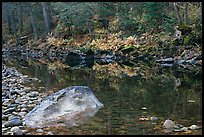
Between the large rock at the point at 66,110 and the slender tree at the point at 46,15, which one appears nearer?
the large rock at the point at 66,110

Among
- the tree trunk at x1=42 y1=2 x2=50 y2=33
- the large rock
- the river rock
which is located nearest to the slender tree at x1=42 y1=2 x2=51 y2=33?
the tree trunk at x1=42 y1=2 x2=50 y2=33

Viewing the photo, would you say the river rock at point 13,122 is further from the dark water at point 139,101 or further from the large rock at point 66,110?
the dark water at point 139,101

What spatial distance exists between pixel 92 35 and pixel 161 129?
2480cm

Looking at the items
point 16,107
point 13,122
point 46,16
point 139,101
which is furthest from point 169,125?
point 46,16

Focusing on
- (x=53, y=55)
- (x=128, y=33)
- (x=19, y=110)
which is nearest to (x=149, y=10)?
(x=128, y=33)

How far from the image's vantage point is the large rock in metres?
6.90

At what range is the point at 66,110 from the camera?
7.46 meters

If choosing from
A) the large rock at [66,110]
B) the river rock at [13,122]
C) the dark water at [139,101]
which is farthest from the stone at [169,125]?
the river rock at [13,122]

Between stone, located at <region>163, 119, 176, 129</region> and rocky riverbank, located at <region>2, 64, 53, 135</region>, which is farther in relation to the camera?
rocky riverbank, located at <region>2, 64, 53, 135</region>

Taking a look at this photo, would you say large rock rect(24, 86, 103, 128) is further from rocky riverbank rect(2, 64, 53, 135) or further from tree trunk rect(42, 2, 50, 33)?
tree trunk rect(42, 2, 50, 33)

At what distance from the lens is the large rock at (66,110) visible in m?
6.90

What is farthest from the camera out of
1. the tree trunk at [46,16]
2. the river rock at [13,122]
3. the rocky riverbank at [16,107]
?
the tree trunk at [46,16]

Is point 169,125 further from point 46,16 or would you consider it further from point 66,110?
point 46,16

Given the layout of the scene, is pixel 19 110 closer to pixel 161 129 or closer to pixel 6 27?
pixel 161 129
